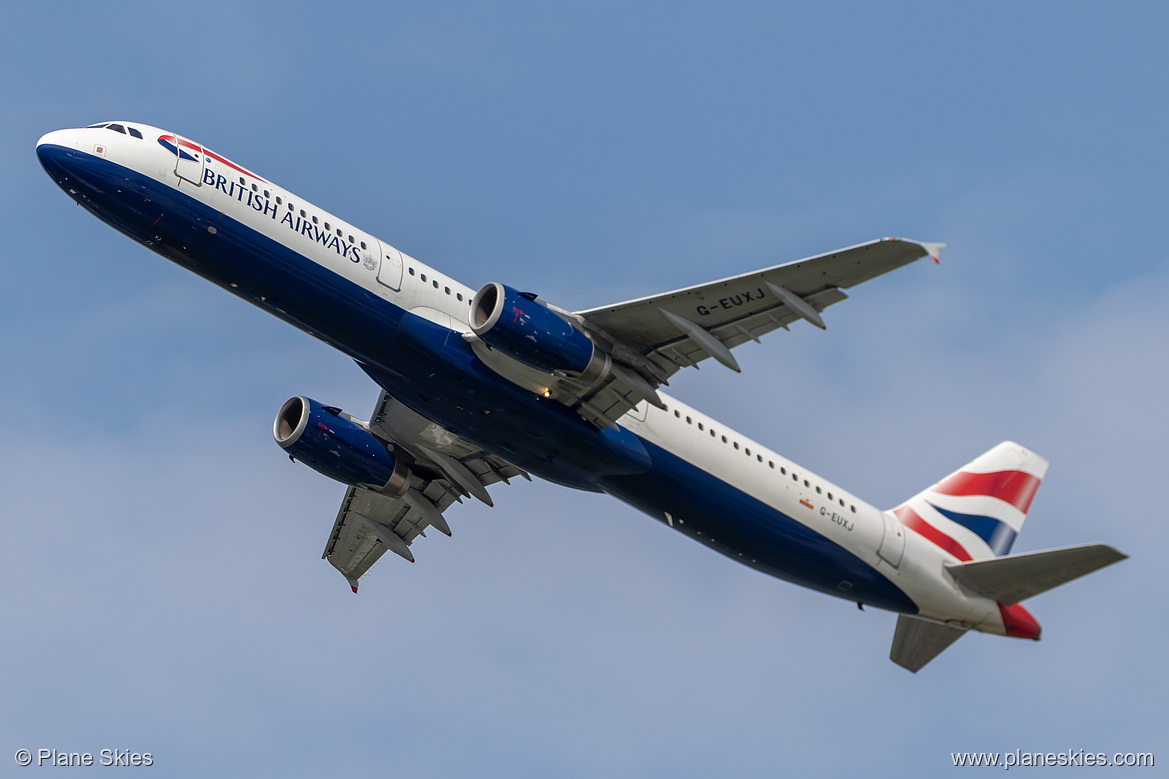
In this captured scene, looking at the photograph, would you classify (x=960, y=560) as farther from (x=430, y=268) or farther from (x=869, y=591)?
(x=430, y=268)

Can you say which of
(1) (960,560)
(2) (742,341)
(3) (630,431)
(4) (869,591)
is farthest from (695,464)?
(1) (960,560)

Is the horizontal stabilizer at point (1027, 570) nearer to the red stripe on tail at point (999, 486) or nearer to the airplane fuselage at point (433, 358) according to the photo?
the airplane fuselage at point (433, 358)

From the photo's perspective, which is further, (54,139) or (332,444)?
(332,444)

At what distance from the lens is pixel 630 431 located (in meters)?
33.8

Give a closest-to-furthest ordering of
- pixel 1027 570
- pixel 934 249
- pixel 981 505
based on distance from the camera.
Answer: pixel 934 249 → pixel 1027 570 → pixel 981 505

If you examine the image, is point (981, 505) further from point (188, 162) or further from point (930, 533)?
point (188, 162)

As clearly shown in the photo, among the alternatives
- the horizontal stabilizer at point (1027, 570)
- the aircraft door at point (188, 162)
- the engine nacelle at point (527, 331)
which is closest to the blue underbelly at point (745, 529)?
the horizontal stabilizer at point (1027, 570)

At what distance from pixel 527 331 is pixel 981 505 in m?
19.5

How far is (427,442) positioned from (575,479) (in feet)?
20.2

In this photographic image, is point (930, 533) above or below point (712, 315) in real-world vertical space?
below

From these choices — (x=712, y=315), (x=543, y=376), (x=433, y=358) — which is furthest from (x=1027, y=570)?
(x=433, y=358)

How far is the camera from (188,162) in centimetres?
3034

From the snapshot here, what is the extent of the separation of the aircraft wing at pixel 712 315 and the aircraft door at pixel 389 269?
176 inches

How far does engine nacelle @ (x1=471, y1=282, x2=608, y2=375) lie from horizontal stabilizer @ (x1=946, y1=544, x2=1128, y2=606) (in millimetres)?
14523
